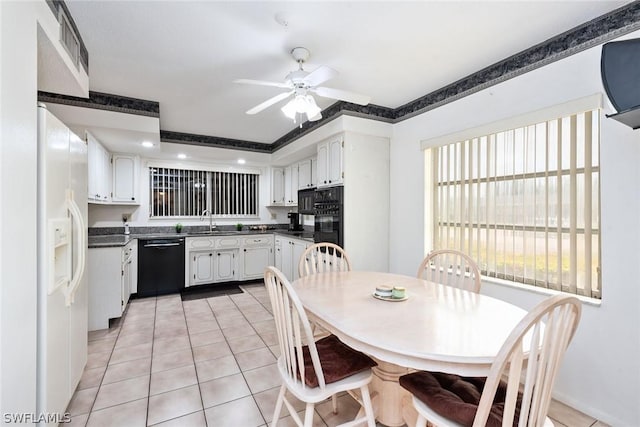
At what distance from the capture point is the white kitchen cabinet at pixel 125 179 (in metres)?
4.18

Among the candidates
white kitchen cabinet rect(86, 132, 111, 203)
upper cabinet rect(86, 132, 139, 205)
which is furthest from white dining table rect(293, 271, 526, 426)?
upper cabinet rect(86, 132, 139, 205)

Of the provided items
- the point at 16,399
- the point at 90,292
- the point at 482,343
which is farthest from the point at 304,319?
the point at 90,292

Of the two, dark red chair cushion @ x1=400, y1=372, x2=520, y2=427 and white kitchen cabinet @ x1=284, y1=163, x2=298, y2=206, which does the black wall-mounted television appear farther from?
white kitchen cabinet @ x1=284, y1=163, x2=298, y2=206

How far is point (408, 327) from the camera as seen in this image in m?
1.33

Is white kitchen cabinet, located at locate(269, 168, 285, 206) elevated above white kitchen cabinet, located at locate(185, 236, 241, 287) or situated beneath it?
elevated above

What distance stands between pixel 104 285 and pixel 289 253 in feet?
7.72

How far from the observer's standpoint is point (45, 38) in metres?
1.43

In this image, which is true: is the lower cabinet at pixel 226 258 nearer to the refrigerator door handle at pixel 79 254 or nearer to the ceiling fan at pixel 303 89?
the refrigerator door handle at pixel 79 254

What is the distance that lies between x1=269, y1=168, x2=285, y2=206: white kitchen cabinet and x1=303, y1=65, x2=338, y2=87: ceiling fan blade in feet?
11.7

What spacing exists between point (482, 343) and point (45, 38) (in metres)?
2.46

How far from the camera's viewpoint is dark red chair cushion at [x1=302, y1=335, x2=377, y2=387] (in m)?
1.39

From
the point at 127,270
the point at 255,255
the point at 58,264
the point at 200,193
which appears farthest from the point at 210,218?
the point at 58,264

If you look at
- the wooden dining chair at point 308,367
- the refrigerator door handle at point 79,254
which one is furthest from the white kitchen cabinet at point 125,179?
the wooden dining chair at point 308,367

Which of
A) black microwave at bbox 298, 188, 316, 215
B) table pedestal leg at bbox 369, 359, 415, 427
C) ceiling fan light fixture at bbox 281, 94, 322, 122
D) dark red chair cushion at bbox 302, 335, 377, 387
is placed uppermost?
ceiling fan light fixture at bbox 281, 94, 322, 122
